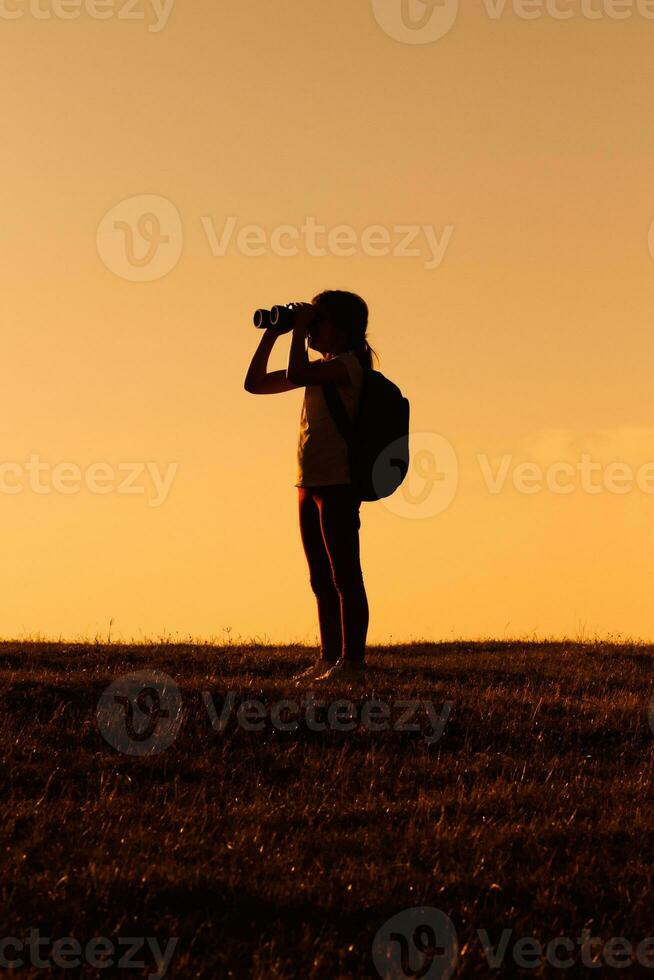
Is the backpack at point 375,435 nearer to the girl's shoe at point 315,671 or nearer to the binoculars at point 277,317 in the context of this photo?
the binoculars at point 277,317

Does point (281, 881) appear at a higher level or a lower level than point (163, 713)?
lower

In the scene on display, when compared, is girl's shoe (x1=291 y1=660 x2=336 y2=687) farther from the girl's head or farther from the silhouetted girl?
the girl's head

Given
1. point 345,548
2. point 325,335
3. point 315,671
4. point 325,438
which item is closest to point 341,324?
point 325,335

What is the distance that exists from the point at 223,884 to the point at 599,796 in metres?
2.90

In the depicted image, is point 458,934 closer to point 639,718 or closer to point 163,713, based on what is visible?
point 163,713

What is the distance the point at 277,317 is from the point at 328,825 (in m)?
4.25

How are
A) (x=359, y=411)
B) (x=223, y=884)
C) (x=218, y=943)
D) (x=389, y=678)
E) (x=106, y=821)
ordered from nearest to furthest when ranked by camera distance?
(x=218, y=943)
(x=223, y=884)
(x=106, y=821)
(x=359, y=411)
(x=389, y=678)

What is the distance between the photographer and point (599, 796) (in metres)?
7.68

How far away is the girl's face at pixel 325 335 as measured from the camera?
9.83 metres

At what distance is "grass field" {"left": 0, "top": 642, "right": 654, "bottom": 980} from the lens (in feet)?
17.7

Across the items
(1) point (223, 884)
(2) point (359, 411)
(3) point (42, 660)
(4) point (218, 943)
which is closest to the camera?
(4) point (218, 943)

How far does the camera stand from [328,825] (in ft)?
22.5

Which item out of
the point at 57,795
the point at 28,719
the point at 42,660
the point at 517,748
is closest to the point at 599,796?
the point at 517,748

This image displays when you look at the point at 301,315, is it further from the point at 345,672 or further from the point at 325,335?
the point at 345,672
